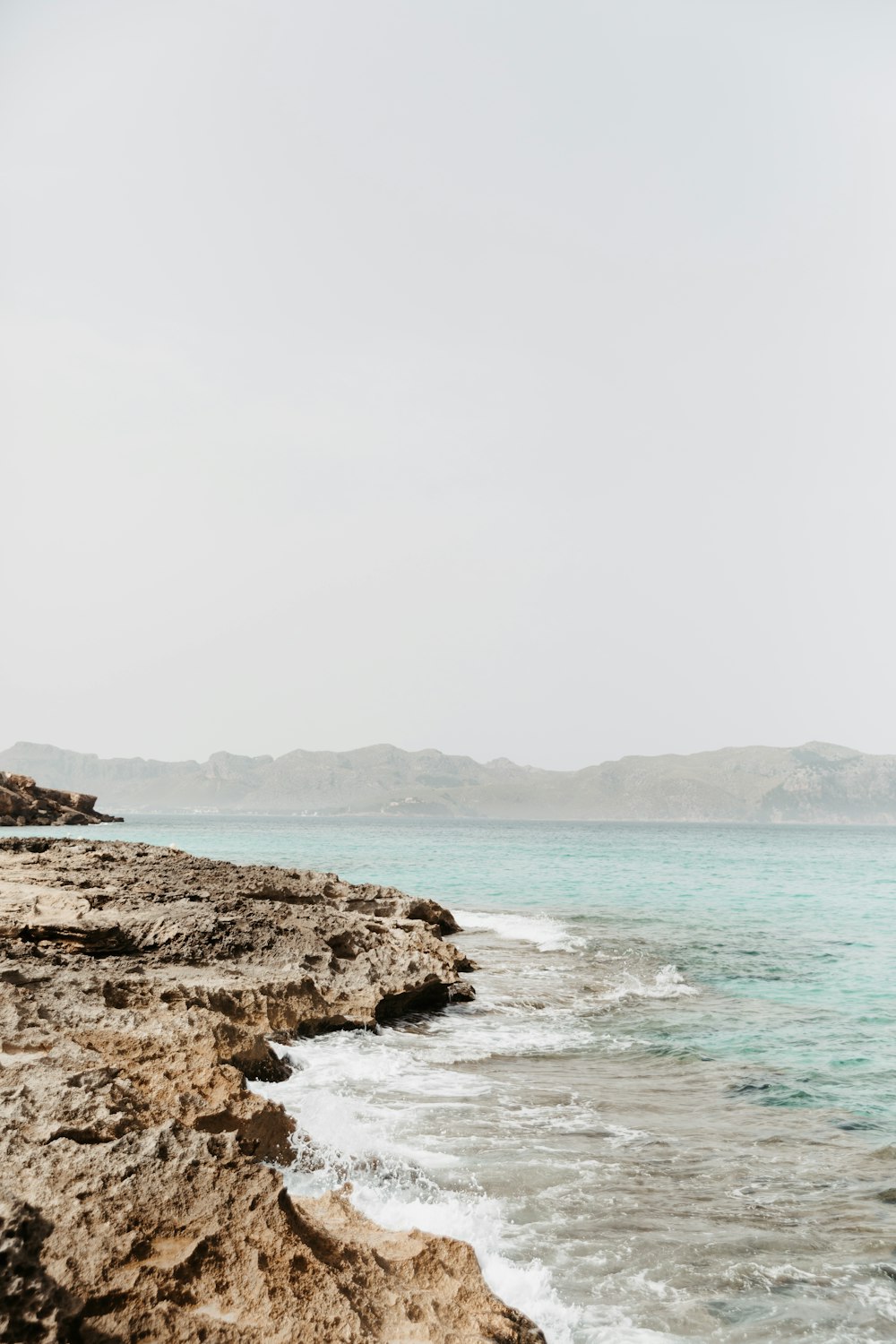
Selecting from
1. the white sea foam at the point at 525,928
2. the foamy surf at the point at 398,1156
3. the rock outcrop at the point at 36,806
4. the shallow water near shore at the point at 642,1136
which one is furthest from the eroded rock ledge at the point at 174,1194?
the rock outcrop at the point at 36,806

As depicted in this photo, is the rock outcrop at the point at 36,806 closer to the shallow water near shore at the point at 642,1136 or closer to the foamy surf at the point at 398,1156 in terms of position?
the shallow water near shore at the point at 642,1136

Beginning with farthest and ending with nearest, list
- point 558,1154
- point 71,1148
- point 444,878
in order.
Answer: point 444,878 → point 558,1154 → point 71,1148

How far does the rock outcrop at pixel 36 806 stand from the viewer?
7162cm

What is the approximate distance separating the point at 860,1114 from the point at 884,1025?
5.11m

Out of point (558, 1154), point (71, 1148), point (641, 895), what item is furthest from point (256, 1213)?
point (641, 895)

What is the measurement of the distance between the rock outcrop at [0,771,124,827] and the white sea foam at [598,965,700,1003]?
223ft

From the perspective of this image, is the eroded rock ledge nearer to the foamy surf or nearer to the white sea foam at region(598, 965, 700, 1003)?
the foamy surf

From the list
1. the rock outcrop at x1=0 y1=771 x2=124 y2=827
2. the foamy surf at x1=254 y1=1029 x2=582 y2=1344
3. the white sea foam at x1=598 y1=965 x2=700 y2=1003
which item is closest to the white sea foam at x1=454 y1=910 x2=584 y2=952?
the white sea foam at x1=598 y1=965 x2=700 y2=1003

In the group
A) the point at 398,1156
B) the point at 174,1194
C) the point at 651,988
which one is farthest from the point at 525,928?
the point at 174,1194

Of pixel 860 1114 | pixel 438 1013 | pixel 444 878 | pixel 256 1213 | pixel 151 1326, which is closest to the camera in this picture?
pixel 151 1326

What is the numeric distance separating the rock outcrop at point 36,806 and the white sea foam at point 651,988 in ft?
223

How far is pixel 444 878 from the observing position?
4053cm

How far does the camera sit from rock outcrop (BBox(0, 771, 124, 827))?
71.6 metres

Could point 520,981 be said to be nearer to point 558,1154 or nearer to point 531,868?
point 558,1154
